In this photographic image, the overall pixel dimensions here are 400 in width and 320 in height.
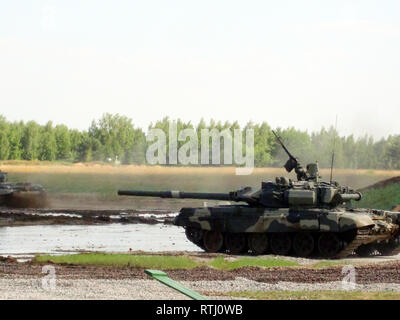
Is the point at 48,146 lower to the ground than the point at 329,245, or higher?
higher

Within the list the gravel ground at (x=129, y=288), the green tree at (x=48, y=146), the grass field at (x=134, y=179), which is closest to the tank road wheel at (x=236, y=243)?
the gravel ground at (x=129, y=288)

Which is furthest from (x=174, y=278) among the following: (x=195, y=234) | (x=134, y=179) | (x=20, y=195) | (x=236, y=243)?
(x=134, y=179)

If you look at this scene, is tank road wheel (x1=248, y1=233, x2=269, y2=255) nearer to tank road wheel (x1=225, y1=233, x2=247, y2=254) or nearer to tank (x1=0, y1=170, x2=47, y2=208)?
tank road wheel (x1=225, y1=233, x2=247, y2=254)

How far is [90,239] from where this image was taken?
41312 mm

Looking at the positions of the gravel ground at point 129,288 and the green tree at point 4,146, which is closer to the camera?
the gravel ground at point 129,288

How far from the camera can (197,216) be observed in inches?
1398

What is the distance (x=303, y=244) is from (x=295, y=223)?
86 cm

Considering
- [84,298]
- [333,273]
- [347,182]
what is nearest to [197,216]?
[333,273]

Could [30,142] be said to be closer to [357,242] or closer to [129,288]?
[357,242]

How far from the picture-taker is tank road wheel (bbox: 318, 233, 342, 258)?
33.4 metres

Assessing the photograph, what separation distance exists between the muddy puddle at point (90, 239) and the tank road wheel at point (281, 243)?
3.55 metres

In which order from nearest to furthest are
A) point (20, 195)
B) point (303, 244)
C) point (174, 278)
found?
point (174, 278) → point (303, 244) → point (20, 195)

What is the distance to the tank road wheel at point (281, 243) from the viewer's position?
112 feet

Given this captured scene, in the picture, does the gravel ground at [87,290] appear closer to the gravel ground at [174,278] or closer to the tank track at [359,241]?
the gravel ground at [174,278]
